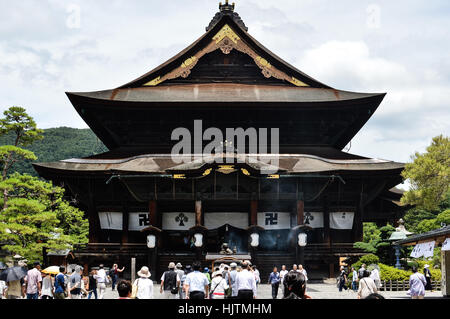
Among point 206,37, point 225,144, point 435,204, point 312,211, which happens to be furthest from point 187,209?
point 435,204

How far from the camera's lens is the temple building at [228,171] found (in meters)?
25.9

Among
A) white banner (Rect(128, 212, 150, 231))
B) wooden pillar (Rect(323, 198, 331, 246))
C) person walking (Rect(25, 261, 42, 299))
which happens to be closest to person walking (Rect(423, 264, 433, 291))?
wooden pillar (Rect(323, 198, 331, 246))

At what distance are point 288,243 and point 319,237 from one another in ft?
9.52

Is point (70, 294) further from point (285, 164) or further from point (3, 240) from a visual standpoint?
point (285, 164)

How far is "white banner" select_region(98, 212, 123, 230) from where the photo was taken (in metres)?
28.8

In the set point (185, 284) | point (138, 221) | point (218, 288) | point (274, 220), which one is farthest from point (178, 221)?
point (185, 284)

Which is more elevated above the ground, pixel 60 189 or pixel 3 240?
pixel 60 189

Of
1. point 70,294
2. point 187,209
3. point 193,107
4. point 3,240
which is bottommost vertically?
point 70,294

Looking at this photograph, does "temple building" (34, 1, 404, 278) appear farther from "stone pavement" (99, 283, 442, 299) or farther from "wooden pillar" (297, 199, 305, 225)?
"stone pavement" (99, 283, 442, 299)

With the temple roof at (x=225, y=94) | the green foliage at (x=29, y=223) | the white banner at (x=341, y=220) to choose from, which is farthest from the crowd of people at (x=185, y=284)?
the temple roof at (x=225, y=94)

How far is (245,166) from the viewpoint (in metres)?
25.3

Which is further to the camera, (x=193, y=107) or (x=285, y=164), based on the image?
(x=193, y=107)

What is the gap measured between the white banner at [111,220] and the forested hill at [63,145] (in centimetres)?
6934

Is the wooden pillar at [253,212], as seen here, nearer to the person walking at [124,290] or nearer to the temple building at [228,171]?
the temple building at [228,171]
